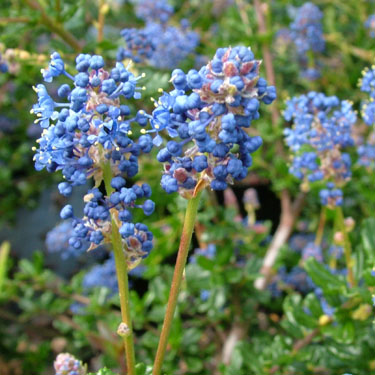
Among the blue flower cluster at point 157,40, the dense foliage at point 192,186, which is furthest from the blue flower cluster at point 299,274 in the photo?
the blue flower cluster at point 157,40

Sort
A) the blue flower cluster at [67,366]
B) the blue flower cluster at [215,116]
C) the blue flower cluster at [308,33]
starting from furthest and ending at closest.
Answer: the blue flower cluster at [308,33], the blue flower cluster at [67,366], the blue flower cluster at [215,116]

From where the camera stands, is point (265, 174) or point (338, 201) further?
point (265, 174)

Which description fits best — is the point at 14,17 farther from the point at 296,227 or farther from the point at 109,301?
the point at 296,227

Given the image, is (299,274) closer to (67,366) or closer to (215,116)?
(67,366)

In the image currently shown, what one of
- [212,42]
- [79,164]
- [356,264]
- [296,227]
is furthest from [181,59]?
[79,164]

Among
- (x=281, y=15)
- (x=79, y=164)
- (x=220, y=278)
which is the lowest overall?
(x=220, y=278)

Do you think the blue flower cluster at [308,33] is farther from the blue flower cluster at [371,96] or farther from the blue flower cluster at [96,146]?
the blue flower cluster at [96,146]
